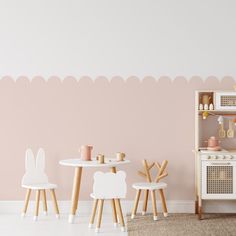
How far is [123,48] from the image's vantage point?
19.4ft

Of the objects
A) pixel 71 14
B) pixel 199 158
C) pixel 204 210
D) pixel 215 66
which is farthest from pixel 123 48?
pixel 204 210

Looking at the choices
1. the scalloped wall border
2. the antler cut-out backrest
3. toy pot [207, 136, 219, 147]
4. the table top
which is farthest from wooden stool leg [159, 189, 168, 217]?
the scalloped wall border

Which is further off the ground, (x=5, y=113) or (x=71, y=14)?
(x=71, y=14)

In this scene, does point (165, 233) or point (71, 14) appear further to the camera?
point (71, 14)

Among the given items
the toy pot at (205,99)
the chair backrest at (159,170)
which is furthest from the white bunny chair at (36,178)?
the toy pot at (205,99)

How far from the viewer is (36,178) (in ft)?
18.6

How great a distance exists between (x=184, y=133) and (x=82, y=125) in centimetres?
119

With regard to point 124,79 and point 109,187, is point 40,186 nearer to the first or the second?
point 109,187

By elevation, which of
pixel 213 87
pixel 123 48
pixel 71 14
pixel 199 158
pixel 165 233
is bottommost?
pixel 165 233

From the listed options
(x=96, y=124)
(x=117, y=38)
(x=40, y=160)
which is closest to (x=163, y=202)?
(x=96, y=124)

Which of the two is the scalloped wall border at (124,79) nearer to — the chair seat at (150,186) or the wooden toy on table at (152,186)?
the wooden toy on table at (152,186)

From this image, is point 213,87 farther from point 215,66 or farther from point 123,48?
point 123,48

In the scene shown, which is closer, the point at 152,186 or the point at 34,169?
the point at 152,186

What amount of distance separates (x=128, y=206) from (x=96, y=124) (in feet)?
3.34
